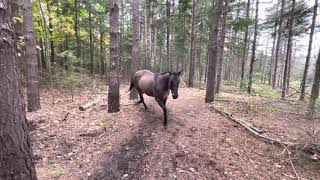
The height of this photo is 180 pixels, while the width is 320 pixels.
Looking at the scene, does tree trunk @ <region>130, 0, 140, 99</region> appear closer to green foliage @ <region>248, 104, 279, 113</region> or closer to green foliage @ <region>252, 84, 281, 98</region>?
green foliage @ <region>248, 104, 279, 113</region>

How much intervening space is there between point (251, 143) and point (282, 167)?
3.23 ft

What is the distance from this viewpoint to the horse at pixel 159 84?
20.2 feet

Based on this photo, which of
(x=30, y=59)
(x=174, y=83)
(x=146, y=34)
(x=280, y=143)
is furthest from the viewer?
(x=146, y=34)

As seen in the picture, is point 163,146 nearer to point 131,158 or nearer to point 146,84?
point 131,158

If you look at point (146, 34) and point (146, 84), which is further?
point (146, 34)

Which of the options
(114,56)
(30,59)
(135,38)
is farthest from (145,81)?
(30,59)

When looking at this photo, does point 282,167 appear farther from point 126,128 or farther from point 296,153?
point 126,128

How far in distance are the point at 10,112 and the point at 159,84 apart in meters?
4.39

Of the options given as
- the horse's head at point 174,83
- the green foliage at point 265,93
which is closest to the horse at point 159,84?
the horse's head at point 174,83

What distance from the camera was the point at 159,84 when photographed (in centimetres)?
675

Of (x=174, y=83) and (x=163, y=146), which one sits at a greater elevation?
(x=174, y=83)

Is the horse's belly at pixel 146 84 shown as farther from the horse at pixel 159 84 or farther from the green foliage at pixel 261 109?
the green foliage at pixel 261 109

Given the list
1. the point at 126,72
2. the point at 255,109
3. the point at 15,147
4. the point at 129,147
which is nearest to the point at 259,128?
the point at 255,109

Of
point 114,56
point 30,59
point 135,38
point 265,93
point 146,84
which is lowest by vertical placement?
point 265,93
